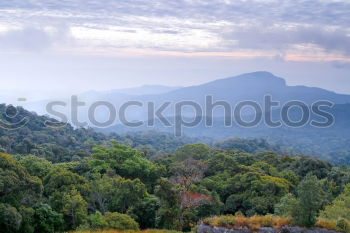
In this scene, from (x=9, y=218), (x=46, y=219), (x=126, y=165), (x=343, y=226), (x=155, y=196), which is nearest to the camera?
(x=343, y=226)

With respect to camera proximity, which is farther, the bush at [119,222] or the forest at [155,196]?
the bush at [119,222]

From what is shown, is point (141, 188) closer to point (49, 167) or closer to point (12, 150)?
point (49, 167)

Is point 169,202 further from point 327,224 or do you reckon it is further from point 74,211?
point 327,224

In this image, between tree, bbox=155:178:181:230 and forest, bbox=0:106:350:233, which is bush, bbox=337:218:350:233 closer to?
forest, bbox=0:106:350:233

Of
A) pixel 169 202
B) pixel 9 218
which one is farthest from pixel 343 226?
pixel 9 218

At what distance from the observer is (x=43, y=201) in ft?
73.9

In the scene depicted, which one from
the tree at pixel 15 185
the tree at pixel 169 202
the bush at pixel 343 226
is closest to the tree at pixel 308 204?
the bush at pixel 343 226

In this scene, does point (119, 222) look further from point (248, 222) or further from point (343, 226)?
point (343, 226)

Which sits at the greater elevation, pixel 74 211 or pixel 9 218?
pixel 9 218

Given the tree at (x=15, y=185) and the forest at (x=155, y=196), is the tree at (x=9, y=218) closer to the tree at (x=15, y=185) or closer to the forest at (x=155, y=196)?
the forest at (x=155, y=196)

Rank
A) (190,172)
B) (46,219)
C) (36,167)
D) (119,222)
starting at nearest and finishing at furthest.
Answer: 1. (119,222)
2. (46,219)
3. (36,167)
4. (190,172)

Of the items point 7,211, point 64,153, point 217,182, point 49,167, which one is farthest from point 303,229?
point 64,153

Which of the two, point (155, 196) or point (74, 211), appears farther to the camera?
point (155, 196)

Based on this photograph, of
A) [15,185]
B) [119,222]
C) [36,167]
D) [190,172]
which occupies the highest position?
[15,185]
